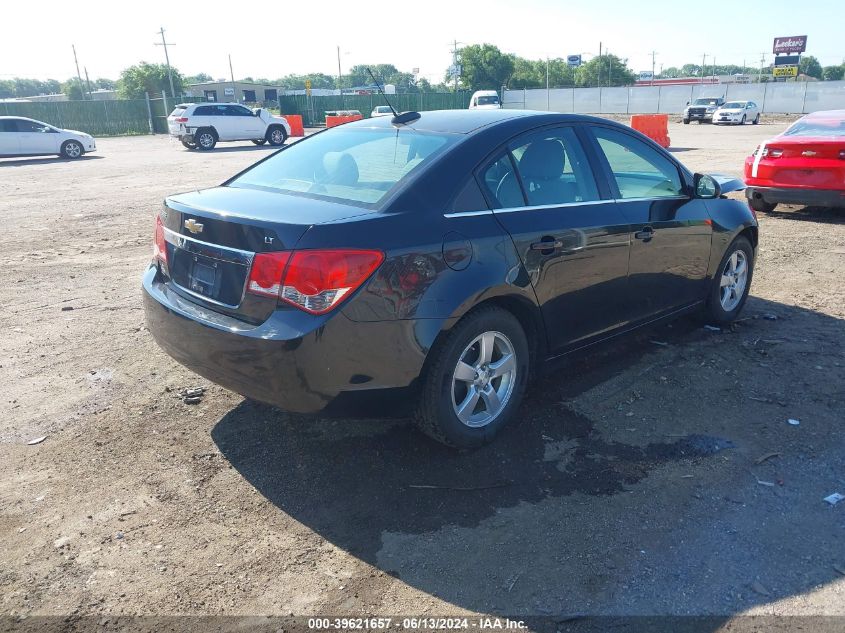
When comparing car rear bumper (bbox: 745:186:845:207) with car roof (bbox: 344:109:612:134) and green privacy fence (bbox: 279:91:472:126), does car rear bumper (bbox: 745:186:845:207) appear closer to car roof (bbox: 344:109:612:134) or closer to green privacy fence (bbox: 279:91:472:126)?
car roof (bbox: 344:109:612:134)

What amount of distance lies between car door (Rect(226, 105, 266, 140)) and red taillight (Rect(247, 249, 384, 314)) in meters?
26.9

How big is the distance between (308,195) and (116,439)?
1.75 meters

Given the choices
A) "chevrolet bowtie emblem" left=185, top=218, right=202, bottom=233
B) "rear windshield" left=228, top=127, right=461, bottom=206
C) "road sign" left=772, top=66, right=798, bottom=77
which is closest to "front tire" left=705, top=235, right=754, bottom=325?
"rear windshield" left=228, top=127, right=461, bottom=206

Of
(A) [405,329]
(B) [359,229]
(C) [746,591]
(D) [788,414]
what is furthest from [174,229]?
(D) [788,414]

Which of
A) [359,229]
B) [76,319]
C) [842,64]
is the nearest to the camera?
[359,229]

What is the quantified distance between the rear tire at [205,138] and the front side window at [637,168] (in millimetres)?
25283

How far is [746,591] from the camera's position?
2680 mm

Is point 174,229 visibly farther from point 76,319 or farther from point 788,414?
point 788,414

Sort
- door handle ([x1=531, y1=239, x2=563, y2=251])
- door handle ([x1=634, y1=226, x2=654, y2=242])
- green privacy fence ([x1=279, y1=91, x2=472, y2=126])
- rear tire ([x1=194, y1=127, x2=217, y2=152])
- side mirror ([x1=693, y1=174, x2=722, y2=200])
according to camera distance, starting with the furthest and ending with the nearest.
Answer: green privacy fence ([x1=279, y1=91, x2=472, y2=126])
rear tire ([x1=194, y1=127, x2=217, y2=152])
side mirror ([x1=693, y1=174, x2=722, y2=200])
door handle ([x1=634, y1=226, x2=654, y2=242])
door handle ([x1=531, y1=239, x2=563, y2=251])

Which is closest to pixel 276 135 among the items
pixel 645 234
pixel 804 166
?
pixel 804 166

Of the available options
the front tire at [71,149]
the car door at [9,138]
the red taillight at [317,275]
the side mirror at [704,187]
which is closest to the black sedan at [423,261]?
the red taillight at [317,275]

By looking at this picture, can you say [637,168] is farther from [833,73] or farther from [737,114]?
[833,73]

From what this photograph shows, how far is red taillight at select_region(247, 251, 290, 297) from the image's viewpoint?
3.04m

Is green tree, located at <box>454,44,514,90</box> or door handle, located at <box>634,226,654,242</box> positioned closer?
door handle, located at <box>634,226,654,242</box>
